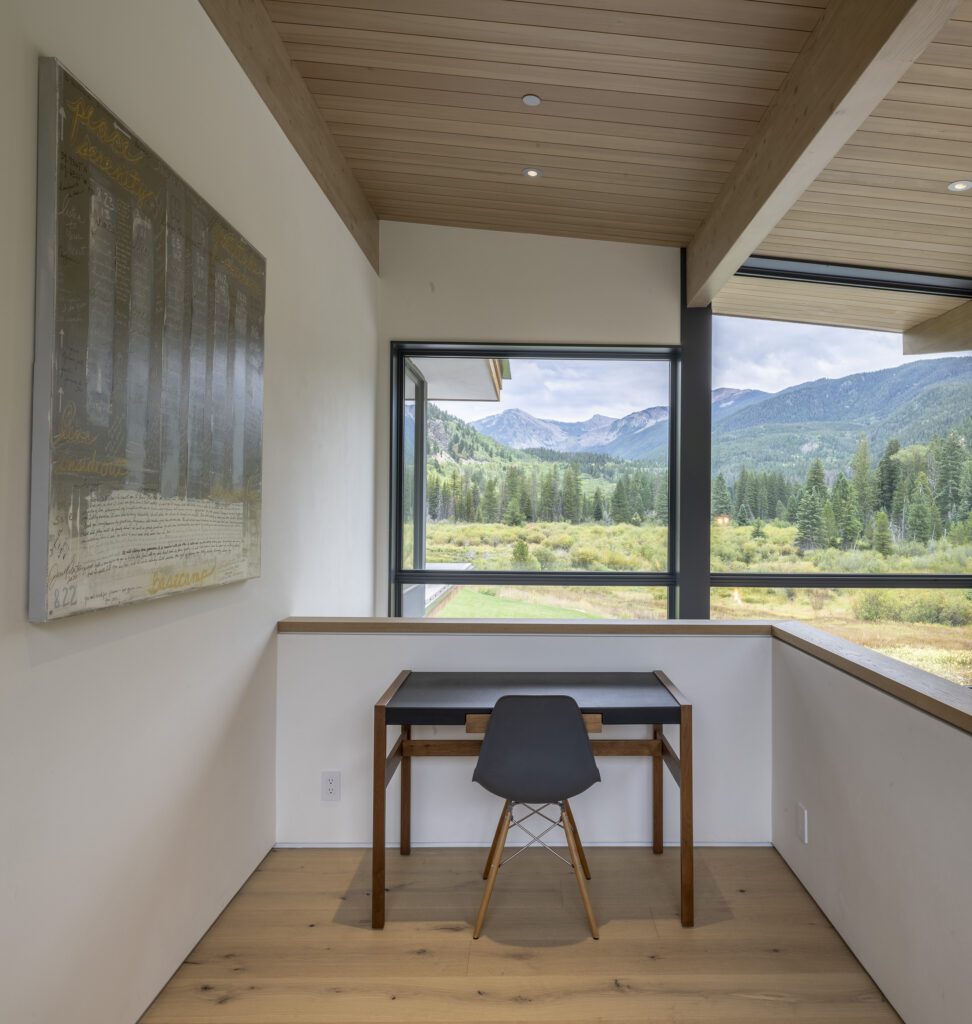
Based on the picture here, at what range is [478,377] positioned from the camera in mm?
4289

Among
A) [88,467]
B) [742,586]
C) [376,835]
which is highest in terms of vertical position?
[88,467]

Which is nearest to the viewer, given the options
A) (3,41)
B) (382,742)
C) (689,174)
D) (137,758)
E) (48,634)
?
(3,41)

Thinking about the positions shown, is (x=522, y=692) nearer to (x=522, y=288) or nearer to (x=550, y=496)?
(x=550, y=496)

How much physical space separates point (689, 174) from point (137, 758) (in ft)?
10.4

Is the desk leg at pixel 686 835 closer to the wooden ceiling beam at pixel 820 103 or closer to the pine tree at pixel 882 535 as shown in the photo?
the wooden ceiling beam at pixel 820 103

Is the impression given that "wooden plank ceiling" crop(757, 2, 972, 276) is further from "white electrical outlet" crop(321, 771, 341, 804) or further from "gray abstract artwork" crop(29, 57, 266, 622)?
"white electrical outlet" crop(321, 771, 341, 804)

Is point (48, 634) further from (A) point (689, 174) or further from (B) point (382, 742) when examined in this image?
(A) point (689, 174)

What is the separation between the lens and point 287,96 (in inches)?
100

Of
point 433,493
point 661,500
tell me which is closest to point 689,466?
point 661,500

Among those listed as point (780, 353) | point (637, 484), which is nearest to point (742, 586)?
point (637, 484)

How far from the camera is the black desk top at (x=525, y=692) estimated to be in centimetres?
205

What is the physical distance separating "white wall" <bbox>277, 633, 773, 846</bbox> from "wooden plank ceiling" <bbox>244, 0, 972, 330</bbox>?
77.7 inches

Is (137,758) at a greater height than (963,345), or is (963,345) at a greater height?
(963,345)

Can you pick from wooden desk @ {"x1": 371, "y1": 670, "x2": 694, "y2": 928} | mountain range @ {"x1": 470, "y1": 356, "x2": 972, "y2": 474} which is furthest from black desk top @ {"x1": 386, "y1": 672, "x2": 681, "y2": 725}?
mountain range @ {"x1": 470, "y1": 356, "x2": 972, "y2": 474}
